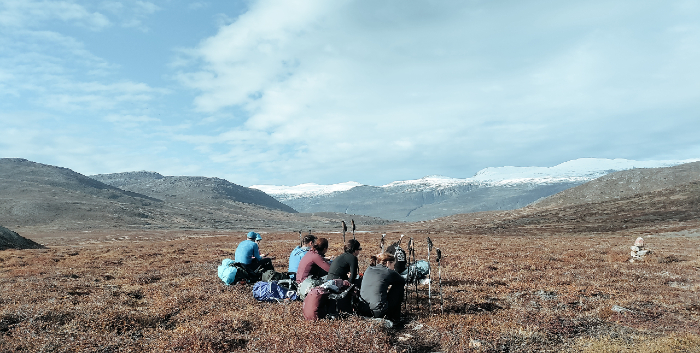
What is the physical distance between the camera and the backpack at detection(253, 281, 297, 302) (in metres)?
11.9

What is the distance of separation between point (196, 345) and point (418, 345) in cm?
487

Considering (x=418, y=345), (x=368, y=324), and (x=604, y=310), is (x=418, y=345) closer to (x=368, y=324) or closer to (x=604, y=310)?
(x=368, y=324)

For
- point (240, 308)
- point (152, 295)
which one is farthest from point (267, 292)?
point (152, 295)

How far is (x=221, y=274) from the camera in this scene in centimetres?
1555

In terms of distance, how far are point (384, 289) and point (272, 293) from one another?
14.6 ft

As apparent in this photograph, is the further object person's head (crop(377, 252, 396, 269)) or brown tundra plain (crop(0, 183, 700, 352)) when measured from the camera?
person's head (crop(377, 252, 396, 269))

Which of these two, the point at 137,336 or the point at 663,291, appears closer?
the point at 137,336

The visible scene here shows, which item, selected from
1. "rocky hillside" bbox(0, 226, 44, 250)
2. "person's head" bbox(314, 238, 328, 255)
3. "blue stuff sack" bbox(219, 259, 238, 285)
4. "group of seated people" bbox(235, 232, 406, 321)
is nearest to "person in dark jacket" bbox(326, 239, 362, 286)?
"group of seated people" bbox(235, 232, 406, 321)

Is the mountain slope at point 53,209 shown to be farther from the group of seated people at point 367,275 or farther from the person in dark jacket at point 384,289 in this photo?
the person in dark jacket at point 384,289

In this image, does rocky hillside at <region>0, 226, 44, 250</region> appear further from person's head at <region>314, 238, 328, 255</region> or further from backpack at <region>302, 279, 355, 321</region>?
backpack at <region>302, 279, 355, 321</region>

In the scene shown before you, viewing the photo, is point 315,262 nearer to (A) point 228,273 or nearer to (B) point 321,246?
(B) point 321,246

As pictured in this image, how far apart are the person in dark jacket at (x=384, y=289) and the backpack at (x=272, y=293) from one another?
304 cm

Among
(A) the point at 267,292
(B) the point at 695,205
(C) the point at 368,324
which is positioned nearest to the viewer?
(C) the point at 368,324

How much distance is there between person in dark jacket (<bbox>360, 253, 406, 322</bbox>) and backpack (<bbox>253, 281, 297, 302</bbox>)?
9.99 feet
